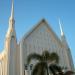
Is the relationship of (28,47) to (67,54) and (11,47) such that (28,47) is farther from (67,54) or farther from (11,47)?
(67,54)

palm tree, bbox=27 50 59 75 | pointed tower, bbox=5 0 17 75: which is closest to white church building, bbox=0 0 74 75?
pointed tower, bbox=5 0 17 75

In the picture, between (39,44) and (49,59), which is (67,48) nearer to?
(39,44)

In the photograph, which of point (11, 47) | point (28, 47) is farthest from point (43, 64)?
point (28, 47)

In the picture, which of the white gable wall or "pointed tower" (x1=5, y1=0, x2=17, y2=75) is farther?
the white gable wall

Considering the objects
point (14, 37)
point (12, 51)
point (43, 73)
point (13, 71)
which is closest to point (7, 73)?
point (13, 71)

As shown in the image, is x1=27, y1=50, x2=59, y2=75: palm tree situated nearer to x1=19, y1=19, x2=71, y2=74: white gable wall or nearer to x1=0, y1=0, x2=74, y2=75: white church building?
x1=0, y1=0, x2=74, y2=75: white church building

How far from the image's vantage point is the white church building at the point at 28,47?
40375mm

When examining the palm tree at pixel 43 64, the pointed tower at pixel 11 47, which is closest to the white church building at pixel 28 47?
the pointed tower at pixel 11 47

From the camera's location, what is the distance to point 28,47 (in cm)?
4312

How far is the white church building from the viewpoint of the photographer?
40.4 meters

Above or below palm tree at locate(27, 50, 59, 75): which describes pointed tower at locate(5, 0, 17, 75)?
above

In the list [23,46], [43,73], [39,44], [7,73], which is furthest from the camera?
[39,44]

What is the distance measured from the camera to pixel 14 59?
40.5m

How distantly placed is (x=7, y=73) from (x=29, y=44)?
7.90 meters
